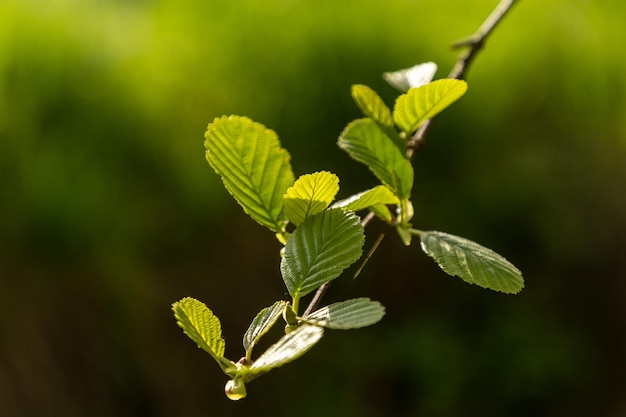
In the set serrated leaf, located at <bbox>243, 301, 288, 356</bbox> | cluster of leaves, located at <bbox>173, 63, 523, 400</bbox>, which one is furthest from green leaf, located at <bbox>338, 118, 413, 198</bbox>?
serrated leaf, located at <bbox>243, 301, 288, 356</bbox>

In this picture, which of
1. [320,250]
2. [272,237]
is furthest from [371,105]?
[272,237]

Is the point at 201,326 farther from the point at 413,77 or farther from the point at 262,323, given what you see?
the point at 413,77

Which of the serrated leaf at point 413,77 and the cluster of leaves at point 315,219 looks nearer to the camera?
the cluster of leaves at point 315,219

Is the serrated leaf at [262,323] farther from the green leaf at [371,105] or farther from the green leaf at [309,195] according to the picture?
the green leaf at [371,105]

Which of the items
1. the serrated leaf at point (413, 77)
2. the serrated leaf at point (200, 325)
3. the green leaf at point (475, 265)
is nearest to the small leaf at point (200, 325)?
the serrated leaf at point (200, 325)

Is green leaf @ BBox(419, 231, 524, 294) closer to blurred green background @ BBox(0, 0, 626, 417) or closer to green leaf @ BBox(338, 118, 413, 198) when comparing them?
green leaf @ BBox(338, 118, 413, 198)

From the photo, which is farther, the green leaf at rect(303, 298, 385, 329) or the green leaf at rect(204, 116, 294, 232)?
the green leaf at rect(204, 116, 294, 232)
